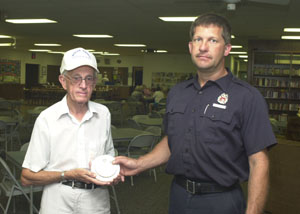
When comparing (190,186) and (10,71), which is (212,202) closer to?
(190,186)

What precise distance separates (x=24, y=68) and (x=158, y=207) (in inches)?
774

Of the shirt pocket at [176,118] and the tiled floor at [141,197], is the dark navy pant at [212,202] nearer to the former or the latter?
the shirt pocket at [176,118]

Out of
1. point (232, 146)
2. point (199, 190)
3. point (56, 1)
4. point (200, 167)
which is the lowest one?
point (199, 190)

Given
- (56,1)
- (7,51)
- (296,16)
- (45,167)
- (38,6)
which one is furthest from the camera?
(7,51)

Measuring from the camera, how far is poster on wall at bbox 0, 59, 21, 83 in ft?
66.1

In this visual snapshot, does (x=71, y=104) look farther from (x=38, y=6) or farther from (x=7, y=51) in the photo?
(x=7, y=51)

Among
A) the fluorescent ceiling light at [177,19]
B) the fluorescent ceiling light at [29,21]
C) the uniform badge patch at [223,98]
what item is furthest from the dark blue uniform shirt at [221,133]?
the fluorescent ceiling light at [29,21]

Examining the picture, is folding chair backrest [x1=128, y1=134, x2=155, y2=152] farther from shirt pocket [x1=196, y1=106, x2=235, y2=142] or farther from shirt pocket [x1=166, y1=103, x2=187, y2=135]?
shirt pocket [x1=196, y1=106, x2=235, y2=142]

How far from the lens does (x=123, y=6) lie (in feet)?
21.6

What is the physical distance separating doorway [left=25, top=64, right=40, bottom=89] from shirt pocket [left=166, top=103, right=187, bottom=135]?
2190 centimetres

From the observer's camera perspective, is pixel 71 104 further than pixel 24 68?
No

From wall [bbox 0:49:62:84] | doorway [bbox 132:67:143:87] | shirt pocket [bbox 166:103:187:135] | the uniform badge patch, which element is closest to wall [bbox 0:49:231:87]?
wall [bbox 0:49:62:84]

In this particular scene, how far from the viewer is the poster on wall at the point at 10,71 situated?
2013 cm

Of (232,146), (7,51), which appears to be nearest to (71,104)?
(232,146)
